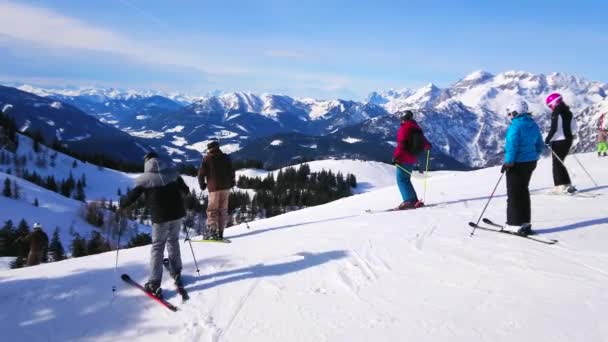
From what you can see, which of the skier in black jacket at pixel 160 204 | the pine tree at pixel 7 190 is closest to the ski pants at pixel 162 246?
the skier in black jacket at pixel 160 204

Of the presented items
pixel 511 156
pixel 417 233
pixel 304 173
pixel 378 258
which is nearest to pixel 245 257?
pixel 378 258

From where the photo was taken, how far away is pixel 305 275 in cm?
807

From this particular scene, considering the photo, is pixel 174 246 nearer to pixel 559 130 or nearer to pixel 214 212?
pixel 214 212

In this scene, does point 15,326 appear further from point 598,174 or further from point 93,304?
point 598,174

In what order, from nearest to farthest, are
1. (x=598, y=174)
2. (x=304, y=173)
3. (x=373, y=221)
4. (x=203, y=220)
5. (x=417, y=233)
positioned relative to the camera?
(x=417, y=233) < (x=373, y=221) < (x=598, y=174) < (x=203, y=220) < (x=304, y=173)

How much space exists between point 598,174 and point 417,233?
12858 mm

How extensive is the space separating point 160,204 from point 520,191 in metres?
7.75

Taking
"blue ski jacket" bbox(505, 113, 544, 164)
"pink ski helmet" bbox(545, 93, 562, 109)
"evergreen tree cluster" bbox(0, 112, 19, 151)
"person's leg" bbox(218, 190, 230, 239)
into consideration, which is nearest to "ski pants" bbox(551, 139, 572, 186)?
"pink ski helmet" bbox(545, 93, 562, 109)

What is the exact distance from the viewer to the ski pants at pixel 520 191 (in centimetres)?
958

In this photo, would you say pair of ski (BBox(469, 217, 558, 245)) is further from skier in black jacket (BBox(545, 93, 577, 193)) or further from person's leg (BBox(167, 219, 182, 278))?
person's leg (BBox(167, 219, 182, 278))

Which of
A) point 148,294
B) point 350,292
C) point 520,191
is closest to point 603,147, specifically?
point 520,191

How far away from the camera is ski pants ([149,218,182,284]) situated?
7609 millimetres

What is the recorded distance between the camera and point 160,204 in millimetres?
7672

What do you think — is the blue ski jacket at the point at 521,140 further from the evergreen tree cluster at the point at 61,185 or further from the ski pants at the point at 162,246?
the evergreen tree cluster at the point at 61,185
